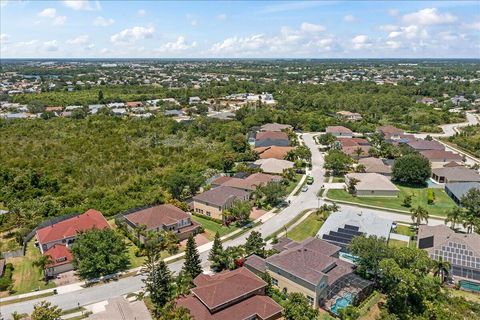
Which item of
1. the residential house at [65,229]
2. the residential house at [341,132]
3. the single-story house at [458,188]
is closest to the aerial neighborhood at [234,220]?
the residential house at [65,229]

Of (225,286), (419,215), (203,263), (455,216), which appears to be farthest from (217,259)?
(455,216)

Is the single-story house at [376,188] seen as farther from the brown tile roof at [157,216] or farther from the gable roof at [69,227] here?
the gable roof at [69,227]

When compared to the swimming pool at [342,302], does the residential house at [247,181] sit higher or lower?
higher

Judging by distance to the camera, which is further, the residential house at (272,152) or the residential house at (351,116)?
the residential house at (351,116)

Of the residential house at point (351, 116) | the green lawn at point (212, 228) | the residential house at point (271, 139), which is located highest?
the residential house at point (351, 116)

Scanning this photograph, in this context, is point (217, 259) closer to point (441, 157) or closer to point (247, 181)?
point (247, 181)

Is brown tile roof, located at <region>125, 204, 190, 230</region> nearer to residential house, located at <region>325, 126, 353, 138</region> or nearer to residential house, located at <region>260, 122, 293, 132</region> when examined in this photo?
residential house, located at <region>260, 122, 293, 132</region>

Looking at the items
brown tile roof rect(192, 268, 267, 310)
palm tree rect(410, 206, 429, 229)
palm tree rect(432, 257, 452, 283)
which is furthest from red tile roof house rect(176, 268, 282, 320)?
palm tree rect(410, 206, 429, 229)
